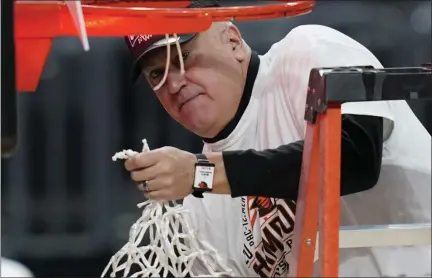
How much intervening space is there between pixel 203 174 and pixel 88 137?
1080 millimetres

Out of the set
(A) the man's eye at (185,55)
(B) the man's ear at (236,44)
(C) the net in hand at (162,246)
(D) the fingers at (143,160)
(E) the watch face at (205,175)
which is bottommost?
(C) the net in hand at (162,246)

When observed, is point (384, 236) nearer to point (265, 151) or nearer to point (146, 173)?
point (265, 151)

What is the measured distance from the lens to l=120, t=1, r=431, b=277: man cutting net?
1.07m

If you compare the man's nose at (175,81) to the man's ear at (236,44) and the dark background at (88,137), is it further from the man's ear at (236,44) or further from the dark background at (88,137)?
the dark background at (88,137)

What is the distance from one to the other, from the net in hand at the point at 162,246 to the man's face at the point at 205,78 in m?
0.16

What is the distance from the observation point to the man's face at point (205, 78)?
4.28 ft

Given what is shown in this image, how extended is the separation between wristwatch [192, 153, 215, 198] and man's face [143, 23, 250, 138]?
259mm

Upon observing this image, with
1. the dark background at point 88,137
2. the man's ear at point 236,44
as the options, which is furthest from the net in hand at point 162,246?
the dark background at point 88,137

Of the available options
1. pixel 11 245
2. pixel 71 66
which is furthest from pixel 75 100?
pixel 11 245

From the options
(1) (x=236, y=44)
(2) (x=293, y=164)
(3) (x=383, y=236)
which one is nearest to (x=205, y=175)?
(2) (x=293, y=164)

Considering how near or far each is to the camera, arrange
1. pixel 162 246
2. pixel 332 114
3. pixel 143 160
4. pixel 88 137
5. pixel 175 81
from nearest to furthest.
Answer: pixel 332 114 → pixel 143 160 → pixel 162 246 → pixel 175 81 → pixel 88 137

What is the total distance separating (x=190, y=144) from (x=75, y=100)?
1.14ft

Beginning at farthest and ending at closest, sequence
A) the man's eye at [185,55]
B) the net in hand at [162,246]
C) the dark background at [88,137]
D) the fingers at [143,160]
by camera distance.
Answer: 1. the dark background at [88,137]
2. the man's eye at [185,55]
3. the net in hand at [162,246]
4. the fingers at [143,160]

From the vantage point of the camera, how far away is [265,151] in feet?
3.62
